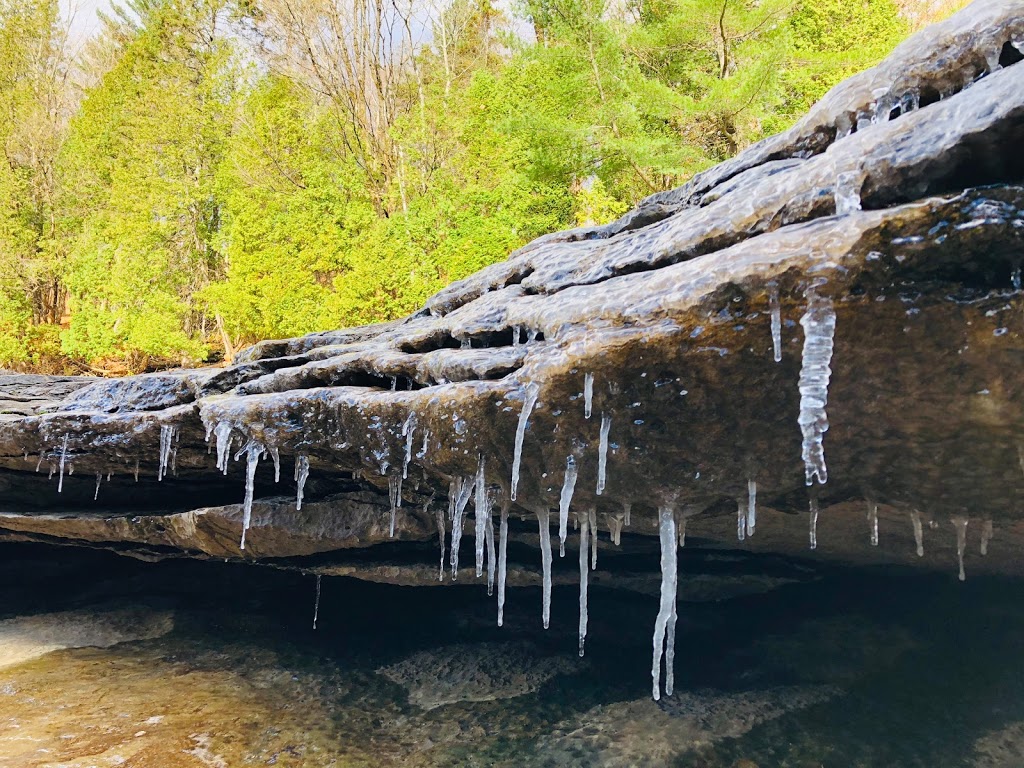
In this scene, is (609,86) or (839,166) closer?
(839,166)

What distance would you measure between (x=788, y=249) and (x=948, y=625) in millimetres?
4214

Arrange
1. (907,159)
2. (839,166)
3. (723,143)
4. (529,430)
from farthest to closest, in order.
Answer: (723,143)
(529,430)
(839,166)
(907,159)

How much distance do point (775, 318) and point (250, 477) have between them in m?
3.68

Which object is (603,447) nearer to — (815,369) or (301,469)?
(815,369)

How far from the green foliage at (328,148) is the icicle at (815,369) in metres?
8.93

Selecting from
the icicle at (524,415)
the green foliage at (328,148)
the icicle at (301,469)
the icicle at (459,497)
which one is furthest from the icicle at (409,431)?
the green foliage at (328,148)

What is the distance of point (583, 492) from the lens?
354 centimetres

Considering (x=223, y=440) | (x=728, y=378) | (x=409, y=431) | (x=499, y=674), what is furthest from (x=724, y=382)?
(x=223, y=440)

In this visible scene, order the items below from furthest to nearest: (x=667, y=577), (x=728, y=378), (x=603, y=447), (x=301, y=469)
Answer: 1. (x=301, y=469)
2. (x=667, y=577)
3. (x=603, y=447)
4. (x=728, y=378)

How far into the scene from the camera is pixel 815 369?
2504mm

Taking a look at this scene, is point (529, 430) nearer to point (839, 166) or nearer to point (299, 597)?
point (839, 166)

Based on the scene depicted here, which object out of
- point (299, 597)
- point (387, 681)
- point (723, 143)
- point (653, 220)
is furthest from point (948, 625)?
point (723, 143)

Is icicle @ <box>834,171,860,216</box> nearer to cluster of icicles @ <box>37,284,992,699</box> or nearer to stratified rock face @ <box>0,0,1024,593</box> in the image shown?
stratified rock face @ <box>0,0,1024,593</box>

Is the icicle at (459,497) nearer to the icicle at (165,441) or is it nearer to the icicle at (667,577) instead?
the icicle at (667,577)
